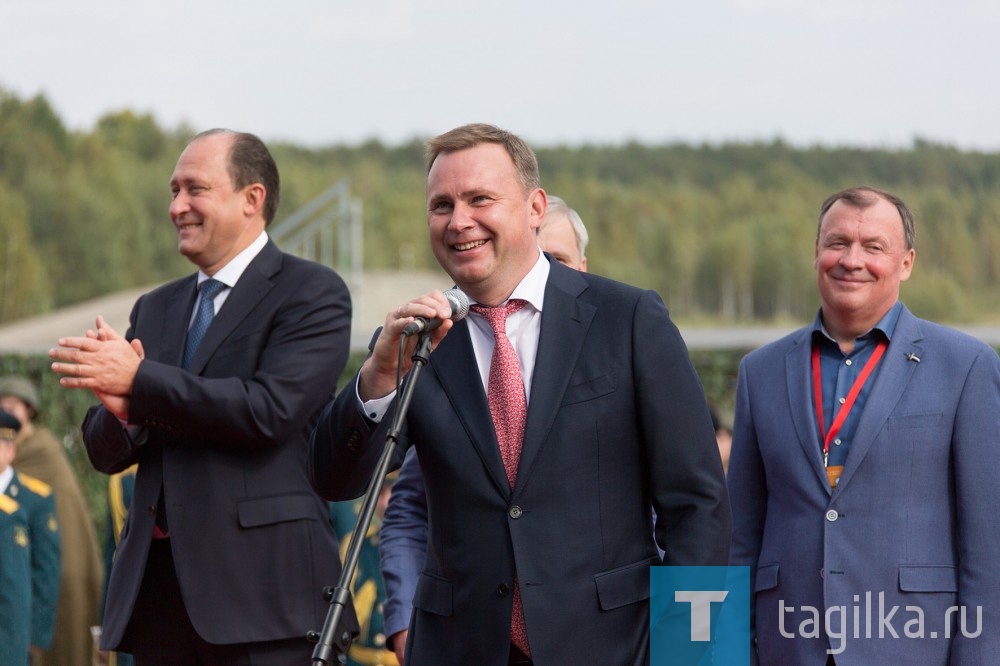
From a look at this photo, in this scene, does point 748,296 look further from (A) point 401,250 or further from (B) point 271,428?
(B) point 271,428

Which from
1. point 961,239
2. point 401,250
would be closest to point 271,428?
point 961,239

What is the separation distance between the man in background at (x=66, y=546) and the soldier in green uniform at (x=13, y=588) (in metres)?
2.34

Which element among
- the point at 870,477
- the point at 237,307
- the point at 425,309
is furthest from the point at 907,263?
the point at 237,307

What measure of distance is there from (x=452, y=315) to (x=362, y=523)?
596 mm

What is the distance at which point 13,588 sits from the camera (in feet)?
22.9

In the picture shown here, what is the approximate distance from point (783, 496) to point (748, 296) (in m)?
52.6

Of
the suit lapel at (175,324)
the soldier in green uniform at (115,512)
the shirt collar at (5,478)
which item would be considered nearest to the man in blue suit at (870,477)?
the suit lapel at (175,324)

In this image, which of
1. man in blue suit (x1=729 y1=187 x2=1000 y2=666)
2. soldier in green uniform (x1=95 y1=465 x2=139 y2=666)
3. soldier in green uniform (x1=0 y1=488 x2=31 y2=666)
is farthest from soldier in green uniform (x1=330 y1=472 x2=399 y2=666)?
man in blue suit (x1=729 y1=187 x2=1000 y2=666)

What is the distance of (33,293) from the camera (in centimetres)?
4866

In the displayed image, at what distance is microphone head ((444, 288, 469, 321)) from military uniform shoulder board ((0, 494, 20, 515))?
184 inches

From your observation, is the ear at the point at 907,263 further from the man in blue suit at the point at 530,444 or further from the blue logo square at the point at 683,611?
the blue logo square at the point at 683,611

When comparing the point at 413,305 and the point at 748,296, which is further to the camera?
the point at 748,296

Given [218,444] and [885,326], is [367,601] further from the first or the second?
[885,326]

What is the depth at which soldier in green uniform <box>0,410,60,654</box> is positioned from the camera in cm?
750
